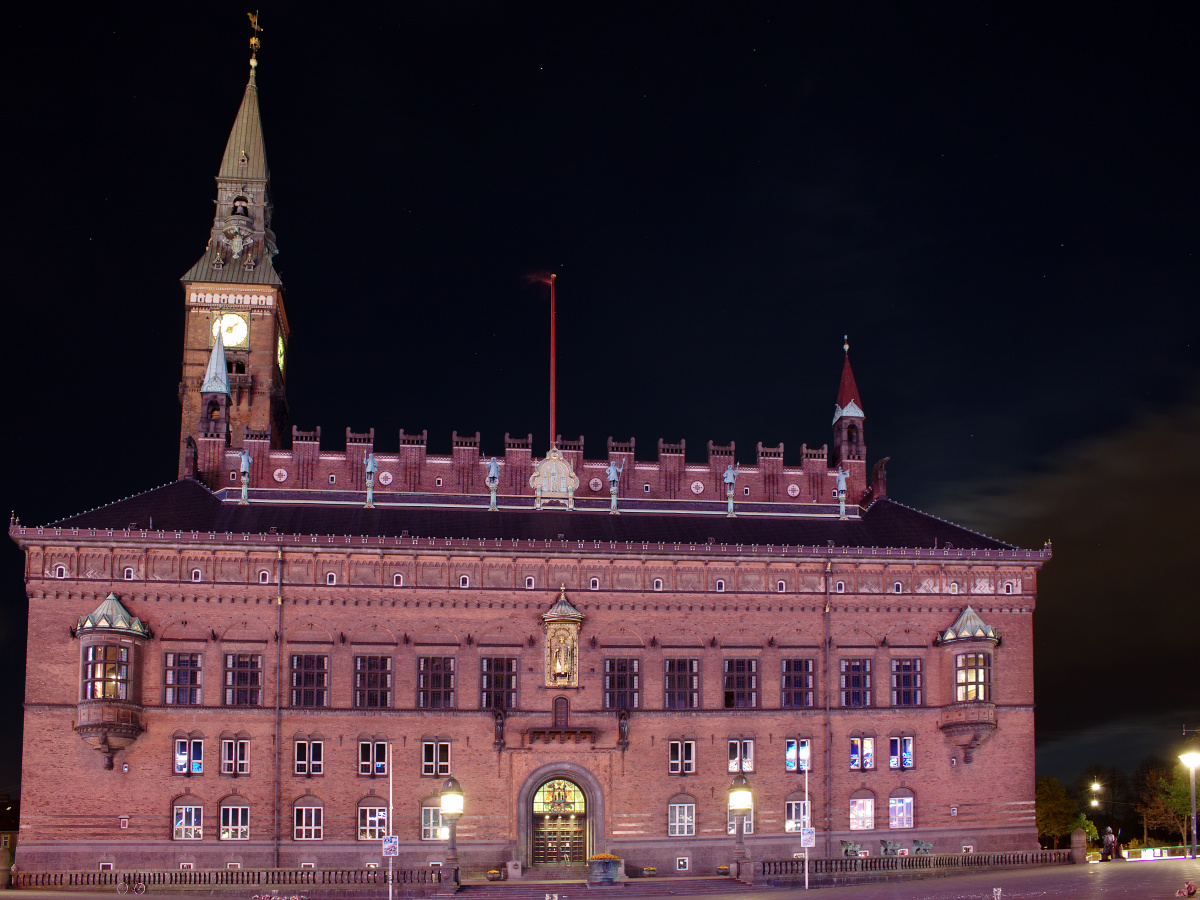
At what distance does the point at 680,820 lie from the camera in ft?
224

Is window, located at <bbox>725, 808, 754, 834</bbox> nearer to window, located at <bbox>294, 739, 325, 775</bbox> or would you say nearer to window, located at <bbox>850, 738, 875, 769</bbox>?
window, located at <bbox>850, 738, 875, 769</bbox>

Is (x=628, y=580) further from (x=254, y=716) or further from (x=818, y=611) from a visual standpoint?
(x=254, y=716)

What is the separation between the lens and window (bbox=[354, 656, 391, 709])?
67.1 metres

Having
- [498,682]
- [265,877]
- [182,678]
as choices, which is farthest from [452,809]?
[182,678]

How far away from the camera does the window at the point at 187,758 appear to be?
213 ft

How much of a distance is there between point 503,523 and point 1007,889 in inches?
1226

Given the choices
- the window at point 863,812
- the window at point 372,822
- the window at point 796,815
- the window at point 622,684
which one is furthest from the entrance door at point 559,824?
the window at point 863,812

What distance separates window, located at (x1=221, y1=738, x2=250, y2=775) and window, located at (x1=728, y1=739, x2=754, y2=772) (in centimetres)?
2474

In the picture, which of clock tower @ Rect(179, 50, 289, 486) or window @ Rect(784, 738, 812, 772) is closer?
window @ Rect(784, 738, 812, 772)

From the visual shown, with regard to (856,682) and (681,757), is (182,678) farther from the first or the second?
(856,682)

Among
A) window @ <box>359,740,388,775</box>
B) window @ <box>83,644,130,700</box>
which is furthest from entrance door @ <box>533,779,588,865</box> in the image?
window @ <box>83,644,130,700</box>

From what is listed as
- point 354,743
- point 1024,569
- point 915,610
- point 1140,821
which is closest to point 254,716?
point 354,743

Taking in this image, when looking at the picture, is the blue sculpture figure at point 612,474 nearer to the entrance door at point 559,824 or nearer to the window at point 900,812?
the entrance door at point 559,824

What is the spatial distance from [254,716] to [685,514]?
25.8m
